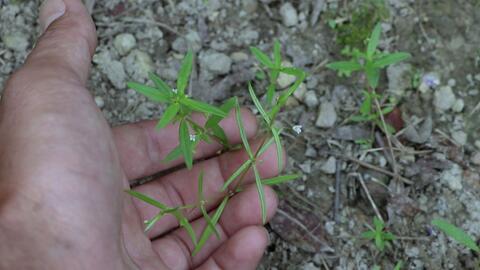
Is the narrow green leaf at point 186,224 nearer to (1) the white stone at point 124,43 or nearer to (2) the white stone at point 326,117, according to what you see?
(2) the white stone at point 326,117

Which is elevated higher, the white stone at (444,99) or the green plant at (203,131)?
the green plant at (203,131)

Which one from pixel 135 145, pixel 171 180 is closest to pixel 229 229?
pixel 171 180

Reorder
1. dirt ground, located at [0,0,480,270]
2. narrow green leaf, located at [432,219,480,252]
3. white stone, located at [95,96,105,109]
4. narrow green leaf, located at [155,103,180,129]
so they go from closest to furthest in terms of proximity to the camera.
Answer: narrow green leaf, located at [155,103,180,129]
narrow green leaf, located at [432,219,480,252]
dirt ground, located at [0,0,480,270]
white stone, located at [95,96,105,109]

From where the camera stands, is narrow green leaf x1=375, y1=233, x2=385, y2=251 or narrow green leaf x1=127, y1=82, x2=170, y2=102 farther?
narrow green leaf x1=375, y1=233, x2=385, y2=251

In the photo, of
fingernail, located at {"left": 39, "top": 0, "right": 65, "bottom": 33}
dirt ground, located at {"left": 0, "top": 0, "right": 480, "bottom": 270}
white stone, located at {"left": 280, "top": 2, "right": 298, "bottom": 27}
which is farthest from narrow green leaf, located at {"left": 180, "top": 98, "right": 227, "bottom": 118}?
white stone, located at {"left": 280, "top": 2, "right": 298, "bottom": 27}

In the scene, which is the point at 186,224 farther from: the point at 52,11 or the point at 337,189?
the point at 52,11

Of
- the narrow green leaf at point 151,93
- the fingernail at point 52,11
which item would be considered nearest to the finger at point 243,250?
the narrow green leaf at point 151,93

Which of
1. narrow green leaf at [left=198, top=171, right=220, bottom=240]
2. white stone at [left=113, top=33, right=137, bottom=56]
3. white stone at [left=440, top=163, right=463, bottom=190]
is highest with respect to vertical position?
white stone at [left=113, top=33, right=137, bottom=56]

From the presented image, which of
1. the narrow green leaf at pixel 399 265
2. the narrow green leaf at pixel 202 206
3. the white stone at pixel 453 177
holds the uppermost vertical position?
the narrow green leaf at pixel 202 206

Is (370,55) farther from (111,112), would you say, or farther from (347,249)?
(111,112)

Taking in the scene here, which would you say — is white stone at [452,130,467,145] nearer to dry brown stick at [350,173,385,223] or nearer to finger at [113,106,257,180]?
dry brown stick at [350,173,385,223]
